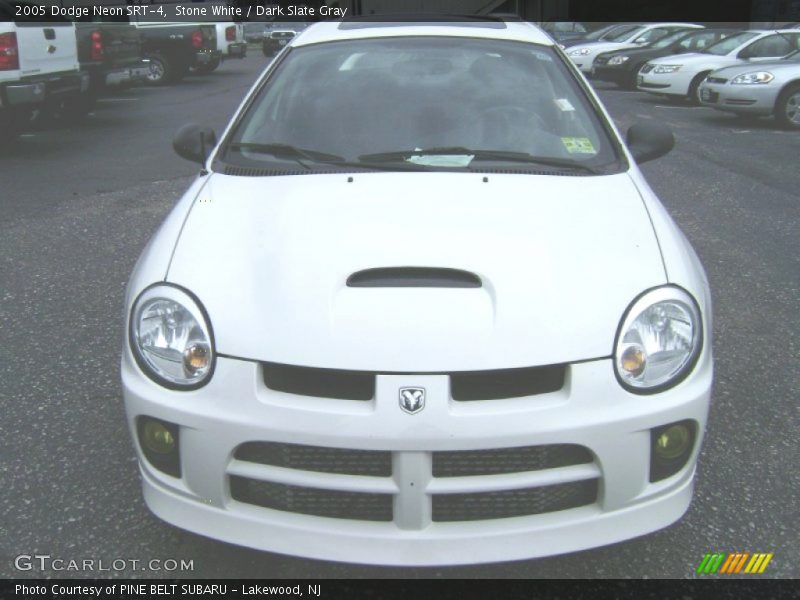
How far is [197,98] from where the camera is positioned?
15.9m

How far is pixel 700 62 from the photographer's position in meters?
14.5

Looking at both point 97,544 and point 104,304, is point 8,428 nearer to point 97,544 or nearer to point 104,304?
point 97,544

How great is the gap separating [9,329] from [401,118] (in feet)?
7.85

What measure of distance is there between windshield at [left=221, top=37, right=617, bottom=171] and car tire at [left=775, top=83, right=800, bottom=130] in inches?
358

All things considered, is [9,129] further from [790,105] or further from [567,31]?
[567,31]

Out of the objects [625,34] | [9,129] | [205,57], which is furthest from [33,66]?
[625,34]

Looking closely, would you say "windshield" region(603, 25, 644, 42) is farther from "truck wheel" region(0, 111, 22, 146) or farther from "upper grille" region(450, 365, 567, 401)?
"upper grille" region(450, 365, 567, 401)

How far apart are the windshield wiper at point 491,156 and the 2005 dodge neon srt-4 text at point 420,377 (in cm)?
42

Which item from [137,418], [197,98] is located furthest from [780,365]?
[197,98]

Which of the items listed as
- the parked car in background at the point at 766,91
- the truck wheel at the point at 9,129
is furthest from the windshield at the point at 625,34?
the truck wheel at the point at 9,129

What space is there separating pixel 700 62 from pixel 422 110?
12460 mm

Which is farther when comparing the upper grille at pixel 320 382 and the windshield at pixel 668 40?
the windshield at pixel 668 40

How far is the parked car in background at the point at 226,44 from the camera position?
21.1 m

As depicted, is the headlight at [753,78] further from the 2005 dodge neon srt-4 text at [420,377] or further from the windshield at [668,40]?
the 2005 dodge neon srt-4 text at [420,377]
